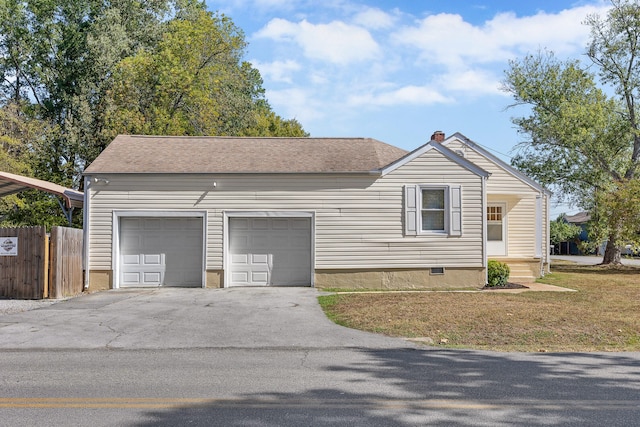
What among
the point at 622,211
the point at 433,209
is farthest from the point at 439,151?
Result: the point at 622,211

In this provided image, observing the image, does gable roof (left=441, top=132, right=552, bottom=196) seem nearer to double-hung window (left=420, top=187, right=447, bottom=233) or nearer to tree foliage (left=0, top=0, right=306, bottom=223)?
double-hung window (left=420, top=187, right=447, bottom=233)

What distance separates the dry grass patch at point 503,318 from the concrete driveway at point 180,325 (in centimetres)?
79

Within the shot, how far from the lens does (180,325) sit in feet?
34.0

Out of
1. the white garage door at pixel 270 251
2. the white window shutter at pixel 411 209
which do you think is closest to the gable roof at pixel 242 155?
the white window shutter at pixel 411 209

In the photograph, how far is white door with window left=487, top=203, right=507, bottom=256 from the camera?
19.8 m

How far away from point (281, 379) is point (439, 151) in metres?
11.9

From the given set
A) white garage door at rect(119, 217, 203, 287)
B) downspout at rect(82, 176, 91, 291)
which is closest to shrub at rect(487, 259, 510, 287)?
white garage door at rect(119, 217, 203, 287)

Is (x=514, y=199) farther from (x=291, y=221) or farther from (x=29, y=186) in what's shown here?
(x=29, y=186)

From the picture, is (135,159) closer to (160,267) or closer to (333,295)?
(160,267)

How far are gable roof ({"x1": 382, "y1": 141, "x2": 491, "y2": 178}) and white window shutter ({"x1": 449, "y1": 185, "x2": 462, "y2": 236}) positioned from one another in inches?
32.5

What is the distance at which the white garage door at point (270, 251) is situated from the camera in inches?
656

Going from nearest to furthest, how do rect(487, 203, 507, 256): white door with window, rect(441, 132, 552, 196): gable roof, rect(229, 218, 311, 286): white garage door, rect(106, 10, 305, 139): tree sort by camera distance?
rect(229, 218, 311, 286): white garage door → rect(487, 203, 507, 256): white door with window → rect(441, 132, 552, 196): gable roof → rect(106, 10, 305, 139): tree

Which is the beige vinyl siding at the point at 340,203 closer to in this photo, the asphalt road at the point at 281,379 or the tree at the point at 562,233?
the asphalt road at the point at 281,379

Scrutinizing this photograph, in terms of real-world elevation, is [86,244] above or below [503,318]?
above
